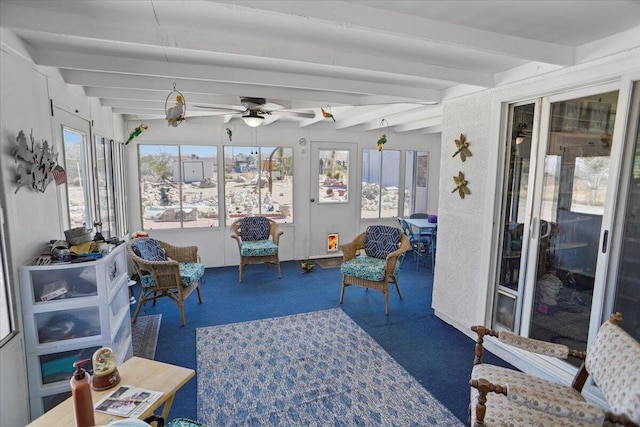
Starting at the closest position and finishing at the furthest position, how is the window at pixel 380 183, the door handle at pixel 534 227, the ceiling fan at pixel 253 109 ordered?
the door handle at pixel 534 227 → the ceiling fan at pixel 253 109 → the window at pixel 380 183

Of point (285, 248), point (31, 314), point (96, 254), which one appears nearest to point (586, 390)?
point (96, 254)

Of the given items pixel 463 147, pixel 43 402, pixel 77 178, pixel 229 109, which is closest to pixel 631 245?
pixel 463 147

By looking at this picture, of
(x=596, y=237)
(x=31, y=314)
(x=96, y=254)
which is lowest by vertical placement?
(x=31, y=314)

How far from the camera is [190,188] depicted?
534 centimetres

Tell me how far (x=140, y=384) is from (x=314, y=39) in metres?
2.12

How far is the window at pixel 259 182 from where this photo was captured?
555 centimetres

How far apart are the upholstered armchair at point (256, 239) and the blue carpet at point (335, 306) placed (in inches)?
12.0

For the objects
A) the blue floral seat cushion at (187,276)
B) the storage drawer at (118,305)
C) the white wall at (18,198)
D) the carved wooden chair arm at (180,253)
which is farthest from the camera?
the carved wooden chair arm at (180,253)

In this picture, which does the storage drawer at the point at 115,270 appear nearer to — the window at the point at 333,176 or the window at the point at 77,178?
the window at the point at 77,178

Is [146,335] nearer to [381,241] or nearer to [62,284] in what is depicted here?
[62,284]

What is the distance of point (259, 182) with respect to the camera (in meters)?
5.71

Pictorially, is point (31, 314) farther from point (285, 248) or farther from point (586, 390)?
point (285, 248)

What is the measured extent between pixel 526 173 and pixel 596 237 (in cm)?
70

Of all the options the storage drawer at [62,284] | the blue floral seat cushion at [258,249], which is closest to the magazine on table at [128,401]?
the storage drawer at [62,284]
